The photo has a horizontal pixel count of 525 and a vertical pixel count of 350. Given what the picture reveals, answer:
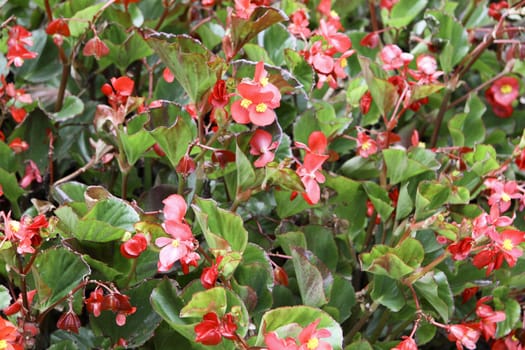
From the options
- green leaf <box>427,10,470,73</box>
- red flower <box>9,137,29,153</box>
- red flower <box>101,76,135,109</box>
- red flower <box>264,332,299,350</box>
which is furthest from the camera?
green leaf <box>427,10,470,73</box>

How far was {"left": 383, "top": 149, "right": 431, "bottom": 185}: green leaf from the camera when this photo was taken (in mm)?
855

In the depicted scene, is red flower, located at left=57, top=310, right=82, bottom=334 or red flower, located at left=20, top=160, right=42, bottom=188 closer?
red flower, located at left=57, top=310, right=82, bottom=334

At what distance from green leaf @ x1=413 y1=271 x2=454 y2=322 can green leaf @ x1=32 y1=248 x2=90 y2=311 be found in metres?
0.36

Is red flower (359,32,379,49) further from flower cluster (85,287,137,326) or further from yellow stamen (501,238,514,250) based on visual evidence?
flower cluster (85,287,137,326)

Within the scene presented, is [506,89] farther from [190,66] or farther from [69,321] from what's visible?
[69,321]

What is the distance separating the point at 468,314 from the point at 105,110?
0.52 metres

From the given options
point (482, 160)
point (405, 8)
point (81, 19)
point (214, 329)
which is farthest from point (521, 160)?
point (81, 19)

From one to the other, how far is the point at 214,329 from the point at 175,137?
0.69 feet

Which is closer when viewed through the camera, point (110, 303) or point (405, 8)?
point (110, 303)

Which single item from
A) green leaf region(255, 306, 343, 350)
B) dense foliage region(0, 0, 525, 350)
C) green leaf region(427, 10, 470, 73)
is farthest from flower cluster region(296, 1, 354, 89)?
green leaf region(255, 306, 343, 350)

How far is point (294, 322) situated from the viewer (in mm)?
664

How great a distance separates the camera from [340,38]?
2.93 ft

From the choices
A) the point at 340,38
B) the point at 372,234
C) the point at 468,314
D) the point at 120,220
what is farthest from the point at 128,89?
the point at 468,314

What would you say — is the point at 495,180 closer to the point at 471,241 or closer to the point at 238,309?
the point at 471,241
